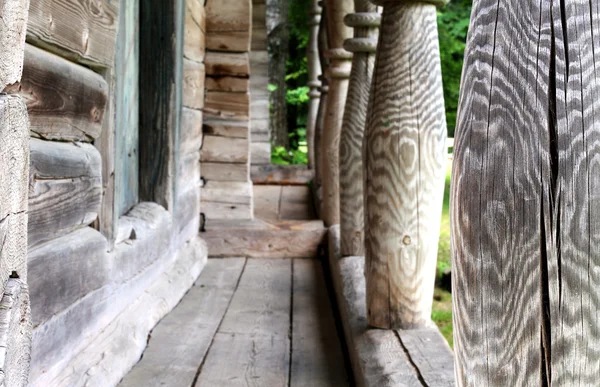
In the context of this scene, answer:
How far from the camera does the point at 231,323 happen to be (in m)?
3.56

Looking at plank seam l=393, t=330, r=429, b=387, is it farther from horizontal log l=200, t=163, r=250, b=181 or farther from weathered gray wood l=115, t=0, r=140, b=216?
horizontal log l=200, t=163, r=250, b=181

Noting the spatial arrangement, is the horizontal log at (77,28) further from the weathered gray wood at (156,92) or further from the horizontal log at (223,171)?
the horizontal log at (223,171)

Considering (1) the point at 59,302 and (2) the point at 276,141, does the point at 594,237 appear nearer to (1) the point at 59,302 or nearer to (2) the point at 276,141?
(1) the point at 59,302

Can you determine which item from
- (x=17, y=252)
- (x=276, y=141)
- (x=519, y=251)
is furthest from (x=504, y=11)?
(x=276, y=141)

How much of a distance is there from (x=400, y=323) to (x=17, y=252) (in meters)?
1.50

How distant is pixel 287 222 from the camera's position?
5723mm

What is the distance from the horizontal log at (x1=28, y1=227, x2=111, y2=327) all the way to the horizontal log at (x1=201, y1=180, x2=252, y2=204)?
2.95m

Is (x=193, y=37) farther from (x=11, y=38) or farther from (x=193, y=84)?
(x=11, y=38)

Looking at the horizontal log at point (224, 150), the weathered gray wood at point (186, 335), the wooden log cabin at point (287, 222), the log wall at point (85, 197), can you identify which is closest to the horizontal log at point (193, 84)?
the wooden log cabin at point (287, 222)

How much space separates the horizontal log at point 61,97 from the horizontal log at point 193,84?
6.44 feet

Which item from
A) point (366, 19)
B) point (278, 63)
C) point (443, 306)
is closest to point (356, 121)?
point (366, 19)

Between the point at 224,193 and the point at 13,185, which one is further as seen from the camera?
the point at 224,193

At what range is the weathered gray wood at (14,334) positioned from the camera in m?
1.38

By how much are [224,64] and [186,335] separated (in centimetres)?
260
